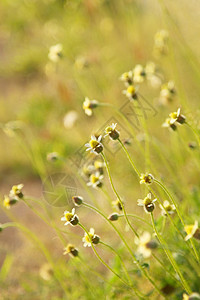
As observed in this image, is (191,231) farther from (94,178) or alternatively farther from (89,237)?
(94,178)

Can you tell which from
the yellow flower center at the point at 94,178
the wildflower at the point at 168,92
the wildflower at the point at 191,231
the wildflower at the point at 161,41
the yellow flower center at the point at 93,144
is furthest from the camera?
the wildflower at the point at 161,41

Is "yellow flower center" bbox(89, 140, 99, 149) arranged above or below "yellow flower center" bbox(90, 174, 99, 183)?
below

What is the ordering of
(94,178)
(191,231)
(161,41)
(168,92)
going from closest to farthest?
(191,231) < (94,178) < (168,92) < (161,41)

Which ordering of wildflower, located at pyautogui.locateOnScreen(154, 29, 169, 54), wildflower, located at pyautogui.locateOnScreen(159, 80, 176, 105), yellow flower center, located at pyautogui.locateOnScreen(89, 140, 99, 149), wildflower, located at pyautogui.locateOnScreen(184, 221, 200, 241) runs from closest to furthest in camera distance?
1. wildflower, located at pyautogui.locateOnScreen(184, 221, 200, 241)
2. yellow flower center, located at pyautogui.locateOnScreen(89, 140, 99, 149)
3. wildflower, located at pyautogui.locateOnScreen(159, 80, 176, 105)
4. wildflower, located at pyautogui.locateOnScreen(154, 29, 169, 54)

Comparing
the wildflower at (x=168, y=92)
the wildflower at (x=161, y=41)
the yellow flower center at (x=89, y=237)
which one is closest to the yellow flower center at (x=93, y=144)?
the yellow flower center at (x=89, y=237)

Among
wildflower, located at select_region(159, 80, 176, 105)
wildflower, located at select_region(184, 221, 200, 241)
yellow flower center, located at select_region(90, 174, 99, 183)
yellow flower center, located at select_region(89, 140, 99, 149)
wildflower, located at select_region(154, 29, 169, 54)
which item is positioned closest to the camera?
wildflower, located at select_region(184, 221, 200, 241)

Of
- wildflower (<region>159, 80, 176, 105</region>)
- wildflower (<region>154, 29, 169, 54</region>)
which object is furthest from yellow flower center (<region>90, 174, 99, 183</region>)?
wildflower (<region>154, 29, 169, 54</region>)

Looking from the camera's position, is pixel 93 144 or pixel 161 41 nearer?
pixel 93 144

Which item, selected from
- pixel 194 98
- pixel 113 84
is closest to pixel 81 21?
pixel 113 84

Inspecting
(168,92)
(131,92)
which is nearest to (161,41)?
(168,92)

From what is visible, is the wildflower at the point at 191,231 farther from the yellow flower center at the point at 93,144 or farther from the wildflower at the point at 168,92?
the wildflower at the point at 168,92

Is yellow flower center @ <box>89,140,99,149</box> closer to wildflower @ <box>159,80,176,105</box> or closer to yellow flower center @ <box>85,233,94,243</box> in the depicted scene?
yellow flower center @ <box>85,233,94,243</box>

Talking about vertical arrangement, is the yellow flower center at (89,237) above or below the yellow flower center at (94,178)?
below
